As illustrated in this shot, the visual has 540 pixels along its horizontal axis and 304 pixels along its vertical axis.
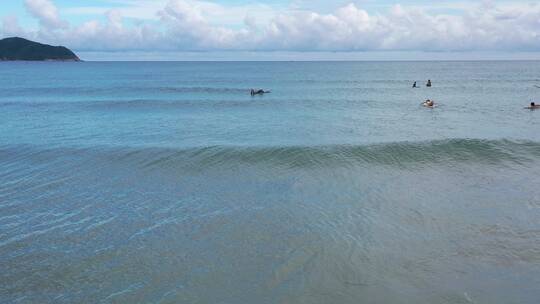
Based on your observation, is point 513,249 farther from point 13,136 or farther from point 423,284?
point 13,136

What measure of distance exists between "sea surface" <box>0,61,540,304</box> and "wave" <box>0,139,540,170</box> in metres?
0.14

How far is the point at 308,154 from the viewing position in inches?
1117

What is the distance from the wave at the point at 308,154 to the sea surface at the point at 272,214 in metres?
0.14

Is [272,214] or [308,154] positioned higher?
[308,154]

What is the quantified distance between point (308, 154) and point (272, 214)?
33.8 feet

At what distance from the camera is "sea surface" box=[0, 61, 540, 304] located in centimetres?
1304

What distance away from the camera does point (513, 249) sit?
15.1 meters

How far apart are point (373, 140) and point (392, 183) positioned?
9.91m

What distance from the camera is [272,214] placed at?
18.6 m

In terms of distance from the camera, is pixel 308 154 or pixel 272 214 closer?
pixel 272 214

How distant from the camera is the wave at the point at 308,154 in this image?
26969mm

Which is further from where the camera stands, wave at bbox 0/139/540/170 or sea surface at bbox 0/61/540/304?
→ wave at bbox 0/139/540/170

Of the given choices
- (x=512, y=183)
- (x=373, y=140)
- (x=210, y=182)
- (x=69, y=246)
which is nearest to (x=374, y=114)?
(x=373, y=140)

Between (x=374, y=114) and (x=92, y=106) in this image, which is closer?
(x=374, y=114)
